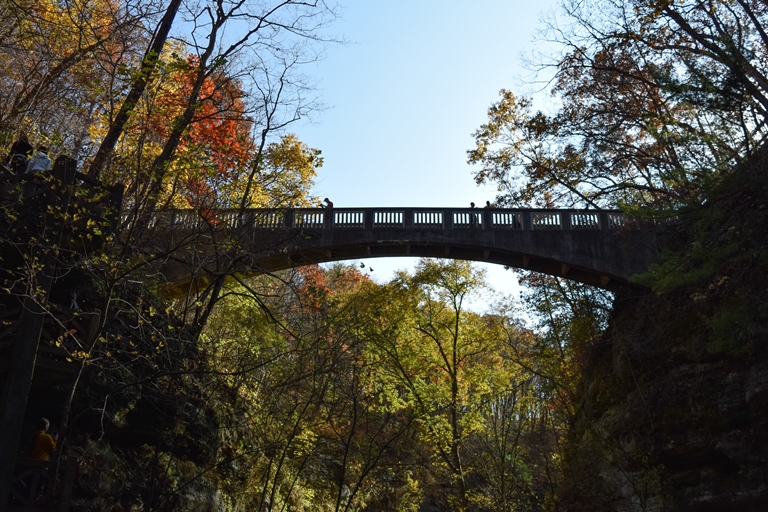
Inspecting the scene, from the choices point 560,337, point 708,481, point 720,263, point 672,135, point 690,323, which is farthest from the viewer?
point 560,337

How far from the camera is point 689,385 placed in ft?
49.0

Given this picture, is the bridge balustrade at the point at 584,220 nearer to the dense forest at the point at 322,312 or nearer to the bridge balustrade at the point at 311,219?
the dense forest at the point at 322,312

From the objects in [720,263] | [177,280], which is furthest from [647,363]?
[177,280]

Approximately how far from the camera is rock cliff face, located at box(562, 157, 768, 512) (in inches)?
434

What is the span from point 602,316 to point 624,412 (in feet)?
11.6

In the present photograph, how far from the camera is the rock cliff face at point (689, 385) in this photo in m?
11.0

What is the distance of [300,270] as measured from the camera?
21391 mm

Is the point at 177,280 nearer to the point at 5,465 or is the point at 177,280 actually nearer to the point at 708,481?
the point at 5,465

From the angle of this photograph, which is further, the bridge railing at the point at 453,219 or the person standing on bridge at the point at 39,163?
the bridge railing at the point at 453,219

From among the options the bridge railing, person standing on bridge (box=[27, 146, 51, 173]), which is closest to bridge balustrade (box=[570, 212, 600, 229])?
the bridge railing

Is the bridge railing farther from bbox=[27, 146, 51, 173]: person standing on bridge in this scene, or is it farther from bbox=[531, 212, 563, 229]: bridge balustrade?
bbox=[27, 146, 51, 173]: person standing on bridge

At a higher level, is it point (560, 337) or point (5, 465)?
point (560, 337)

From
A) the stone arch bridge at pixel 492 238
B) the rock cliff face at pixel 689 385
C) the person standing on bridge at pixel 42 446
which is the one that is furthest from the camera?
the stone arch bridge at pixel 492 238

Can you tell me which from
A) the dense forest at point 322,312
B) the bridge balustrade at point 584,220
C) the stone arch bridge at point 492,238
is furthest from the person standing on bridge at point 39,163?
the bridge balustrade at point 584,220
